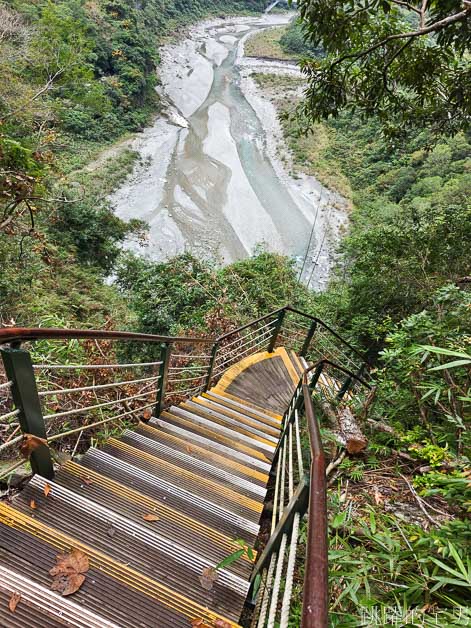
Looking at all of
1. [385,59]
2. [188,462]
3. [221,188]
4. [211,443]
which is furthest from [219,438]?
[221,188]

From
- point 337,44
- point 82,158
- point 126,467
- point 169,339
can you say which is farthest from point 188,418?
point 82,158

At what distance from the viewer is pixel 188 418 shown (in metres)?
3.42

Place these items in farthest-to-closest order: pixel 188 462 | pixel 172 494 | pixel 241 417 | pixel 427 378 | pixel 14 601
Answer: pixel 241 417 → pixel 427 378 → pixel 188 462 → pixel 172 494 → pixel 14 601

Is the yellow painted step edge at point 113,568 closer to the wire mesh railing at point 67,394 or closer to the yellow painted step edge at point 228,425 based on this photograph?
the wire mesh railing at point 67,394

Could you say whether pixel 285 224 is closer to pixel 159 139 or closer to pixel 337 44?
pixel 159 139

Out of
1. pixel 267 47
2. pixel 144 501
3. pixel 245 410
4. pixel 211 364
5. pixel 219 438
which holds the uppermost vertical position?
pixel 267 47

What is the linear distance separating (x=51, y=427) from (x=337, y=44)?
429cm

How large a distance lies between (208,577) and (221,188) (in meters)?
20.0

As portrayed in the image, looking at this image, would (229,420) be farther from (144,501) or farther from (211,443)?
(144,501)

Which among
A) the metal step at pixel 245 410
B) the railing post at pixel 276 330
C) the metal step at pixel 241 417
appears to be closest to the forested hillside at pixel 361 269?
the metal step at pixel 241 417

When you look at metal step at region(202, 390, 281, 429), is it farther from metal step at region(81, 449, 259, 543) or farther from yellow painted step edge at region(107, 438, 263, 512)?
metal step at region(81, 449, 259, 543)

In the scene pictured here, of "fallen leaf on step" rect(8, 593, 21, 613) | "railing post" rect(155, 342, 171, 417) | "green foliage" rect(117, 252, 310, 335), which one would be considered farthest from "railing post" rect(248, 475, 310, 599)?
"green foliage" rect(117, 252, 310, 335)

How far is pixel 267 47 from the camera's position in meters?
40.7

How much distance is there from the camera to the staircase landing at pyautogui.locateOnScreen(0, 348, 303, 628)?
115 centimetres
